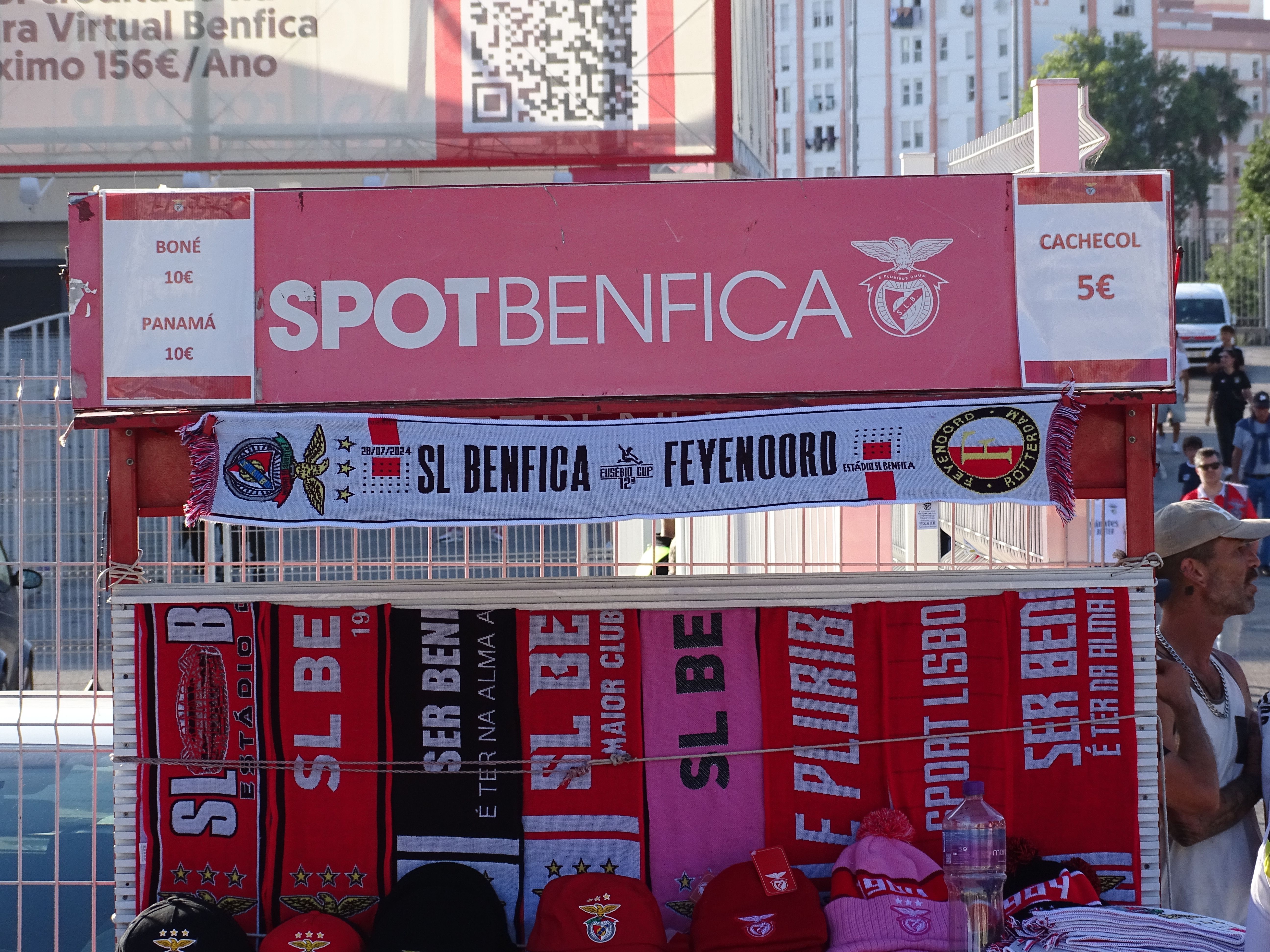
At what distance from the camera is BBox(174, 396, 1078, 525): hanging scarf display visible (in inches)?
165

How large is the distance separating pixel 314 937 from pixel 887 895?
183cm

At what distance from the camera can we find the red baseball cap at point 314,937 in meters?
4.23

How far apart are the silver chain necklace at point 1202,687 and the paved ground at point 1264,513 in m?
3.19

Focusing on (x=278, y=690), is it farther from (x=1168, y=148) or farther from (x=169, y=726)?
(x=1168, y=148)

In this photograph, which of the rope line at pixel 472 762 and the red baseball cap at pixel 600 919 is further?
the rope line at pixel 472 762

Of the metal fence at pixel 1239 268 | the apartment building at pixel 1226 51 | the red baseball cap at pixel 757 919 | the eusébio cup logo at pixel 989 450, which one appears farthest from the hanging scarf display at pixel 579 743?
the apartment building at pixel 1226 51

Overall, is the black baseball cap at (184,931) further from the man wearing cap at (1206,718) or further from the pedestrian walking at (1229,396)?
the pedestrian walking at (1229,396)

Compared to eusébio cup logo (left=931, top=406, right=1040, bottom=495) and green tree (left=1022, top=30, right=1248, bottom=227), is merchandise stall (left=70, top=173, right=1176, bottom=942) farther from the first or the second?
green tree (left=1022, top=30, right=1248, bottom=227)

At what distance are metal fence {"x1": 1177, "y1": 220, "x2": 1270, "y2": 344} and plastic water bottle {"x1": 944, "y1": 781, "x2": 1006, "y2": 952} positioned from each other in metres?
26.2

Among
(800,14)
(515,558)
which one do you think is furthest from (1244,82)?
(515,558)

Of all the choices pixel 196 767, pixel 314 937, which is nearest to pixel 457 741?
pixel 314 937

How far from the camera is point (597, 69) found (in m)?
5.73

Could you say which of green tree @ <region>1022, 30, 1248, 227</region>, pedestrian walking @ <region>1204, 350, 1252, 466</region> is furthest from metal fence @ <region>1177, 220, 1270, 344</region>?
pedestrian walking @ <region>1204, 350, 1252, 466</region>

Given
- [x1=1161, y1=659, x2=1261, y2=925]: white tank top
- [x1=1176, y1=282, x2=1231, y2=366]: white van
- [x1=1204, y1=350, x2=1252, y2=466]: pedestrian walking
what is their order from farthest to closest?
[x1=1176, y1=282, x2=1231, y2=366]: white van
[x1=1204, y1=350, x2=1252, y2=466]: pedestrian walking
[x1=1161, y1=659, x2=1261, y2=925]: white tank top
